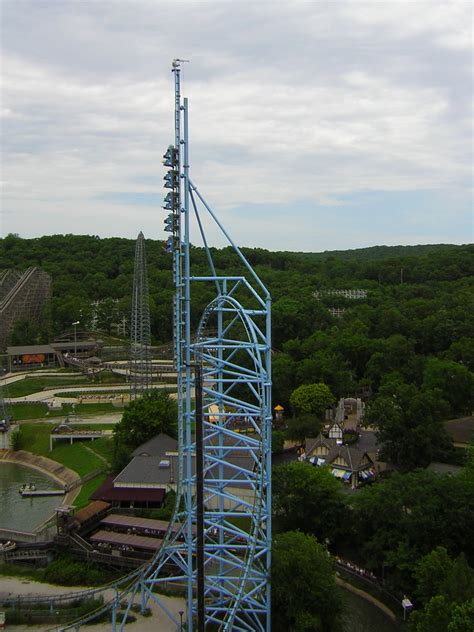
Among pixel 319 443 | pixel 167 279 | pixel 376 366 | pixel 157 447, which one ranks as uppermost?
pixel 167 279

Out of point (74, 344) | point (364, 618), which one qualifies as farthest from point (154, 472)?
point (74, 344)

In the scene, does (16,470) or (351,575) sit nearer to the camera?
(351,575)

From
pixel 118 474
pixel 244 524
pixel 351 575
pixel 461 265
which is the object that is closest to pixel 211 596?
pixel 351 575

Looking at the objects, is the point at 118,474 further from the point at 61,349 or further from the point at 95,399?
the point at 61,349

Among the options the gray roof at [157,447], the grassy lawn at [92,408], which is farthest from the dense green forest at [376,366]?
the grassy lawn at [92,408]

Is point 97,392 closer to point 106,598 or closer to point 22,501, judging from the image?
point 22,501
